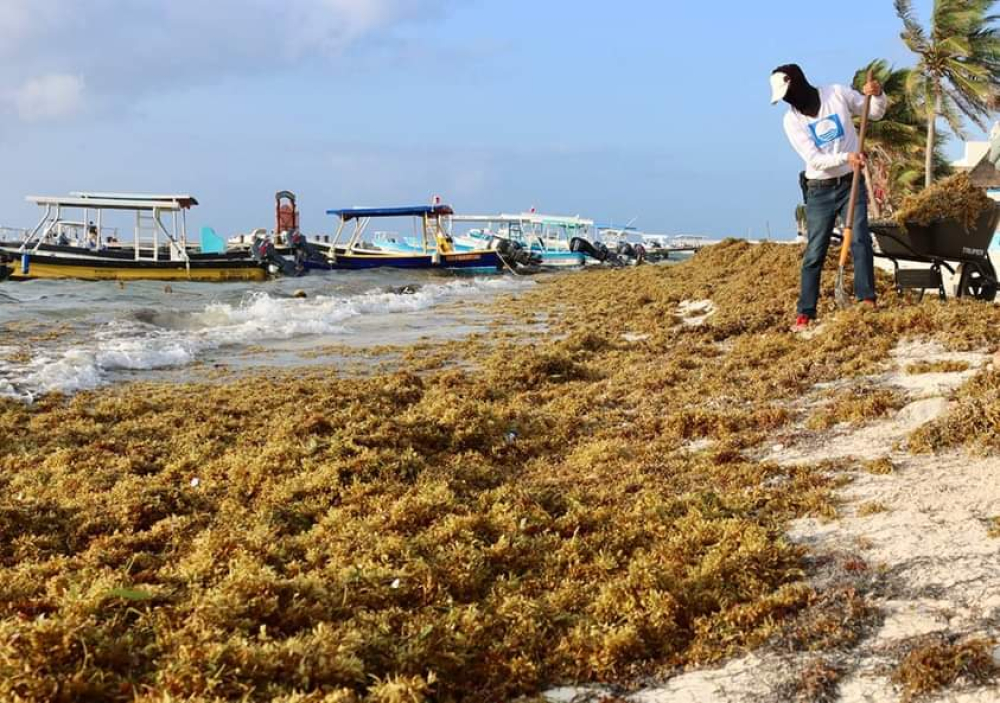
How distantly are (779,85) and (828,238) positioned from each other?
145 cm

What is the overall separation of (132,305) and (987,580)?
20839 mm

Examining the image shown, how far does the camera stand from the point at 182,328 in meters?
15.9

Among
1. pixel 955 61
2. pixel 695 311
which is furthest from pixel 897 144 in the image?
pixel 695 311

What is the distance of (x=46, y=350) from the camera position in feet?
39.0

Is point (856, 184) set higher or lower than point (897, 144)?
lower

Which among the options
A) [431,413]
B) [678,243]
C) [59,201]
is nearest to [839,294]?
[431,413]

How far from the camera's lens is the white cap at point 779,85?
24.3 feet

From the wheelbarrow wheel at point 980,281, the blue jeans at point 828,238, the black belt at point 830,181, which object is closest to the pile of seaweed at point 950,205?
the wheelbarrow wheel at point 980,281

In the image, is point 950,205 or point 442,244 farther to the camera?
point 442,244

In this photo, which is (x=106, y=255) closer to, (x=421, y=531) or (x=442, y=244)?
(x=442, y=244)

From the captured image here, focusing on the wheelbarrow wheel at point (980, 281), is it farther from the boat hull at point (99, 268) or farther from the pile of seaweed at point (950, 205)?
the boat hull at point (99, 268)

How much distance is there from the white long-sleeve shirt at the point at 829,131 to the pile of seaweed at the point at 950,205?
1.18 metres

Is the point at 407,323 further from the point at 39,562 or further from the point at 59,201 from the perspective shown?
the point at 59,201

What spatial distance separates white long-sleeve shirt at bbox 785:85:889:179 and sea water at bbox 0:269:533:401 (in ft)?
20.9
